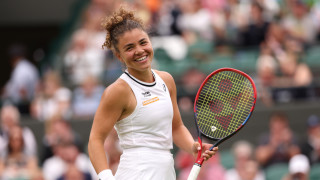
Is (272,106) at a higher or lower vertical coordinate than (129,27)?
lower

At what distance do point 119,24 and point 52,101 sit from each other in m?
5.78

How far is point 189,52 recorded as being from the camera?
10.7m

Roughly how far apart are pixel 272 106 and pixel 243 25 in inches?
72.0

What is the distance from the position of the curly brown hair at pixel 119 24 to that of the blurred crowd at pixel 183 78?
3.00 metres

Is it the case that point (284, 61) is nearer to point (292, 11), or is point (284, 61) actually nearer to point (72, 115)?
point (292, 11)

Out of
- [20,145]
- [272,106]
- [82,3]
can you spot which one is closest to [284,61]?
[272,106]

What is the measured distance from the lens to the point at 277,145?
851 cm

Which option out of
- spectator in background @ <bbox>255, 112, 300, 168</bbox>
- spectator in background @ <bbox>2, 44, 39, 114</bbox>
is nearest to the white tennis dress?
spectator in background @ <bbox>255, 112, 300, 168</bbox>

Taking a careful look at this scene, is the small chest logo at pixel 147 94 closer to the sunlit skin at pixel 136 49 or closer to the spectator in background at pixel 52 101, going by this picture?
the sunlit skin at pixel 136 49

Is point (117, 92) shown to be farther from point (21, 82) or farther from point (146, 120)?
point (21, 82)

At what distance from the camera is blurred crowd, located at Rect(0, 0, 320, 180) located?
328 inches

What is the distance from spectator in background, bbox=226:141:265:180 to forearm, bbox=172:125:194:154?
3381 mm

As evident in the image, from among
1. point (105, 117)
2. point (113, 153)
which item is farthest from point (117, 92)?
point (113, 153)

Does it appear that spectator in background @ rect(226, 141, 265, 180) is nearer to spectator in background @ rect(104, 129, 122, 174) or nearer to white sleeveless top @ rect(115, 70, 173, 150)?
spectator in background @ rect(104, 129, 122, 174)
